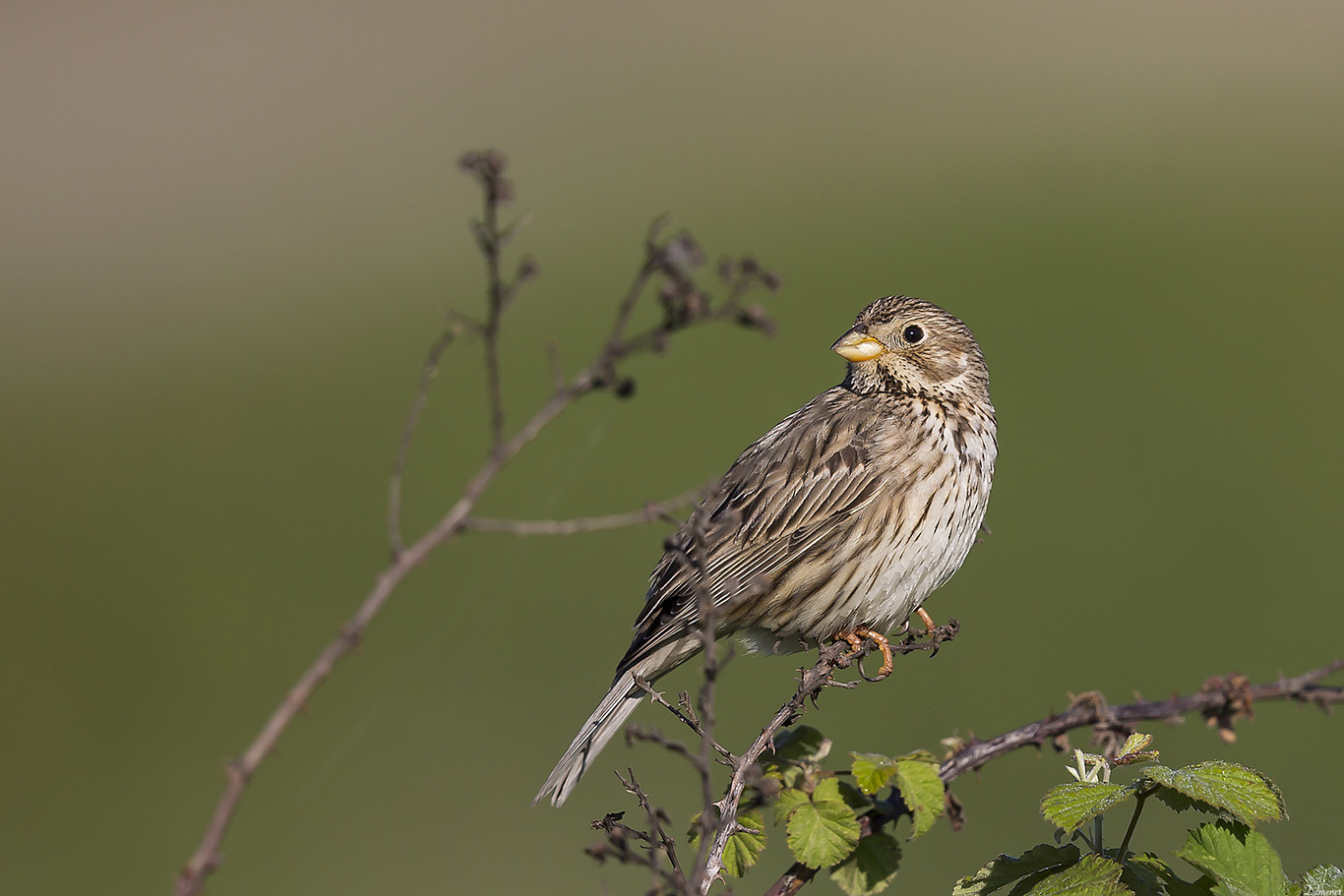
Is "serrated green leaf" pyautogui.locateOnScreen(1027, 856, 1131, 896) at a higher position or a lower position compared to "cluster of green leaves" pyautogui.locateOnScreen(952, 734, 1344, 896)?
lower

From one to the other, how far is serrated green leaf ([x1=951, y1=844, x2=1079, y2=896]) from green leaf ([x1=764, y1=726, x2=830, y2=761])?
544 mm

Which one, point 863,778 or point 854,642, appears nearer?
point 863,778

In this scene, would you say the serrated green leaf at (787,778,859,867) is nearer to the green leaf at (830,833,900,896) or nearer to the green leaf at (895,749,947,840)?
the green leaf at (895,749,947,840)

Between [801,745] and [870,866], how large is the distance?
0.33 metres

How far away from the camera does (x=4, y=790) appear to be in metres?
14.0

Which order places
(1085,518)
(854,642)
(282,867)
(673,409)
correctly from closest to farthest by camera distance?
(854,642)
(282,867)
(1085,518)
(673,409)

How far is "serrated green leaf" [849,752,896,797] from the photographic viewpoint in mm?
2773

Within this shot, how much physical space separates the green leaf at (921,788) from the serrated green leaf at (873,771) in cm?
2

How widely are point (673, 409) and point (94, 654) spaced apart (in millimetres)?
8315

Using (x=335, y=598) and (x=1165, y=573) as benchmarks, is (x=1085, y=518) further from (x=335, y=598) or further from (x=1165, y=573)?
(x=335, y=598)

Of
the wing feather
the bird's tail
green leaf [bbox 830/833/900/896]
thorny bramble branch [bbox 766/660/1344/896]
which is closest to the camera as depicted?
thorny bramble branch [bbox 766/660/1344/896]

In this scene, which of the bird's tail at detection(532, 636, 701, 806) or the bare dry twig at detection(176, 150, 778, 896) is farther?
the bird's tail at detection(532, 636, 701, 806)

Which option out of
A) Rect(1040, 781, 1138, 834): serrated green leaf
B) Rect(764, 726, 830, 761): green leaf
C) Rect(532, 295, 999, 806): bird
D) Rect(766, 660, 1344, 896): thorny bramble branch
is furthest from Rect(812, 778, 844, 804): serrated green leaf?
Rect(532, 295, 999, 806): bird

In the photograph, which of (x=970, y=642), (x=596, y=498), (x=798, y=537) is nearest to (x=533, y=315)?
(x=596, y=498)
